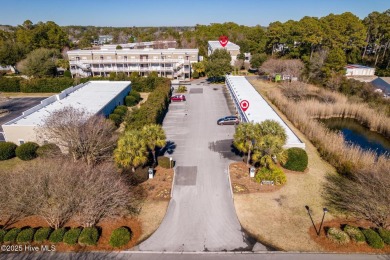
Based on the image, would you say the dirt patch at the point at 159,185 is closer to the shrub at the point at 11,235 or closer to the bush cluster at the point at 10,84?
the shrub at the point at 11,235

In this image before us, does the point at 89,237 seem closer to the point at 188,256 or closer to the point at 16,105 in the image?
the point at 188,256

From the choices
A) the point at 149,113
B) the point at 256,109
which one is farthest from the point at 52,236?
the point at 256,109

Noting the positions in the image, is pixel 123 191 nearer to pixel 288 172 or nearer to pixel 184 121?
pixel 288 172

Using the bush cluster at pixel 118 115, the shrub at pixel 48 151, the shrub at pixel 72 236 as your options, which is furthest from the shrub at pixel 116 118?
the shrub at pixel 72 236

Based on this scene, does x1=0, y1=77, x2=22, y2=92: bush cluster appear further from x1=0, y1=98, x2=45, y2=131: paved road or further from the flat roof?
the flat roof

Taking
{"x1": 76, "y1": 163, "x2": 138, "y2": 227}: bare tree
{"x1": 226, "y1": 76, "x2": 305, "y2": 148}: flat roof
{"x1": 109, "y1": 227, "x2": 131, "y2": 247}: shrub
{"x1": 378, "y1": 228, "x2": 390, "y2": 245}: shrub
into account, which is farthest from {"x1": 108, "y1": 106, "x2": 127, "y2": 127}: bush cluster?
{"x1": 378, "y1": 228, "x2": 390, "y2": 245}: shrub

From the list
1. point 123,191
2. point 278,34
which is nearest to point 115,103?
point 123,191
